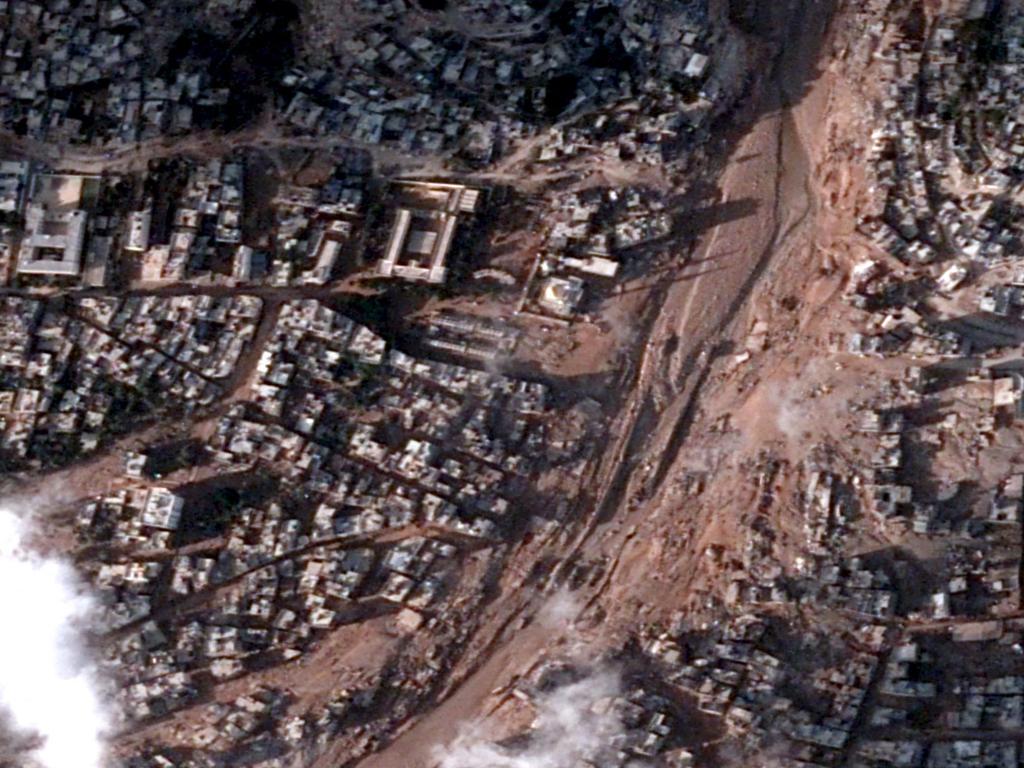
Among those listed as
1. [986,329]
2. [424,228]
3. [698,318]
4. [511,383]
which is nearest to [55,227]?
[424,228]

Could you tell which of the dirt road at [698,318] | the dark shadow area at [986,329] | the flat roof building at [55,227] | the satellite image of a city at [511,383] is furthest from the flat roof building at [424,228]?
the dark shadow area at [986,329]


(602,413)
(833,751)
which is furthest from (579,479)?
(833,751)

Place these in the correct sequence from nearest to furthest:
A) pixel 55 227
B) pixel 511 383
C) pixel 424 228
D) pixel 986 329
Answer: pixel 986 329, pixel 511 383, pixel 55 227, pixel 424 228

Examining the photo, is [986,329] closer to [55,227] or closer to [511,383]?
[511,383]

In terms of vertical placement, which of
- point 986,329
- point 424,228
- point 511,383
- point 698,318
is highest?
point 986,329

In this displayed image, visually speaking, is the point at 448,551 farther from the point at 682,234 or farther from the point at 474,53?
the point at 474,53

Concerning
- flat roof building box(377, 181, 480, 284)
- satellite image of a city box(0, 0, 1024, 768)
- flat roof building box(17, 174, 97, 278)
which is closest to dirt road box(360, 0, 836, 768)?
satellite image of a city box(0, 0, 1024, 768)

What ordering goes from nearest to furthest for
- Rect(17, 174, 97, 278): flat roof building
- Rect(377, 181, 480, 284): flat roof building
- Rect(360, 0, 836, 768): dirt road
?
Rect(360, 0, 836, 768): dirt road → Rect(17, 174, 97, 278): flat roof building → Rect(377, 181, 480, 284): flat roof building

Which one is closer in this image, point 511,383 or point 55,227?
point 511,383

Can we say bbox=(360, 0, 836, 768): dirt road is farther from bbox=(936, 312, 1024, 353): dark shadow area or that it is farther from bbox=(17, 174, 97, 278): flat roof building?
bbox=(17, 174, 97, 278): flat roof building
